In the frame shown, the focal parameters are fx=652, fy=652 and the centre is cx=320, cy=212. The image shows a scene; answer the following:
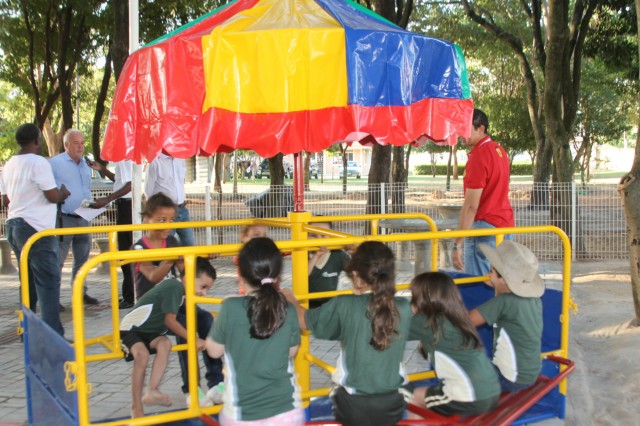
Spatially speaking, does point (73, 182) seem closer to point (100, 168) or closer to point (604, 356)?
point (100, 168)

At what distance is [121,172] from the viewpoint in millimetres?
7496

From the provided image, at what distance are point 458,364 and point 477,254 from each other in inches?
76.9

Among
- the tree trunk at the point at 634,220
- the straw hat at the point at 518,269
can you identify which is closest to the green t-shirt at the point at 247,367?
the straw hat at the point at 518,269

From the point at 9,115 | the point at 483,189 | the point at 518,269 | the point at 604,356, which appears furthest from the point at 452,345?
the point at 9,115

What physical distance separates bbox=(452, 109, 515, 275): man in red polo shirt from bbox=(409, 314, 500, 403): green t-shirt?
6.09 ft

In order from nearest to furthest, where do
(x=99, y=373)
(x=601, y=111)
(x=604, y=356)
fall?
(x=99, y=373) → (x=604, y=356) → (x=601, y=111)

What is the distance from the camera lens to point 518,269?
11.8 feet

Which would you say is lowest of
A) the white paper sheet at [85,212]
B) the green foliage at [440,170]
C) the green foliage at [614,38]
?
the white paper sheet at [85,212]

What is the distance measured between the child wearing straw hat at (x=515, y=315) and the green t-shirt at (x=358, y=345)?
0.72 meters

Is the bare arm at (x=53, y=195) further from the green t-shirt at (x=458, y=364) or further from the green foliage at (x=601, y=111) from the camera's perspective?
the green foliage at (x=601, y=111)

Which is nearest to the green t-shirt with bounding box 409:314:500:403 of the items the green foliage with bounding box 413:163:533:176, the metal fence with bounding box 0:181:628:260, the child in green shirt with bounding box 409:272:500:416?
the child in green shirt with bounding box 409:272:500:416

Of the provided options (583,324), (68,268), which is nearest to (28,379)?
(583,324)

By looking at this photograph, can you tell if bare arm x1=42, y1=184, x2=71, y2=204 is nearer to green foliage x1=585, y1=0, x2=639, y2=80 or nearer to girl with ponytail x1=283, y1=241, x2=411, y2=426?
girl with ponytail x1=283, y1=241, x2=411, y2=426

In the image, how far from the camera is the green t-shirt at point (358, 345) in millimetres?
3051
